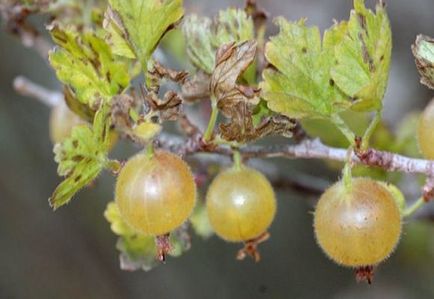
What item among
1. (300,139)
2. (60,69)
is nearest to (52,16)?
(60,69)

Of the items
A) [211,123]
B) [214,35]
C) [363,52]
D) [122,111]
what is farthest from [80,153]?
[363,52]

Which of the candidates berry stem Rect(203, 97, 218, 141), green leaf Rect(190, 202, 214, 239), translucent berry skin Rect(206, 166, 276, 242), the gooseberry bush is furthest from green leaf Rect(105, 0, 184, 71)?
green leaf Rect(190, 202, 214, 239)

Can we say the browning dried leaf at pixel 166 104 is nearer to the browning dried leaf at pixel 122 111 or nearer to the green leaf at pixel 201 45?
the browning dried leaf at pixel 122 111

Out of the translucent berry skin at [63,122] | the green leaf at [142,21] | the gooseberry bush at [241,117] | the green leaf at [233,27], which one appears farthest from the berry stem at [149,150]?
the translucent berry skin at [63,122]

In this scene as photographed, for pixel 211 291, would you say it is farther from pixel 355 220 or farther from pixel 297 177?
pixel 355 220

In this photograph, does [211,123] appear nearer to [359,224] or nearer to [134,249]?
[359,224]

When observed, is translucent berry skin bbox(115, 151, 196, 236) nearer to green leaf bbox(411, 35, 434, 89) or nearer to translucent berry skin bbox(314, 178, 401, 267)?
translucent berry skin bbox(314, 178, 401, 267)
